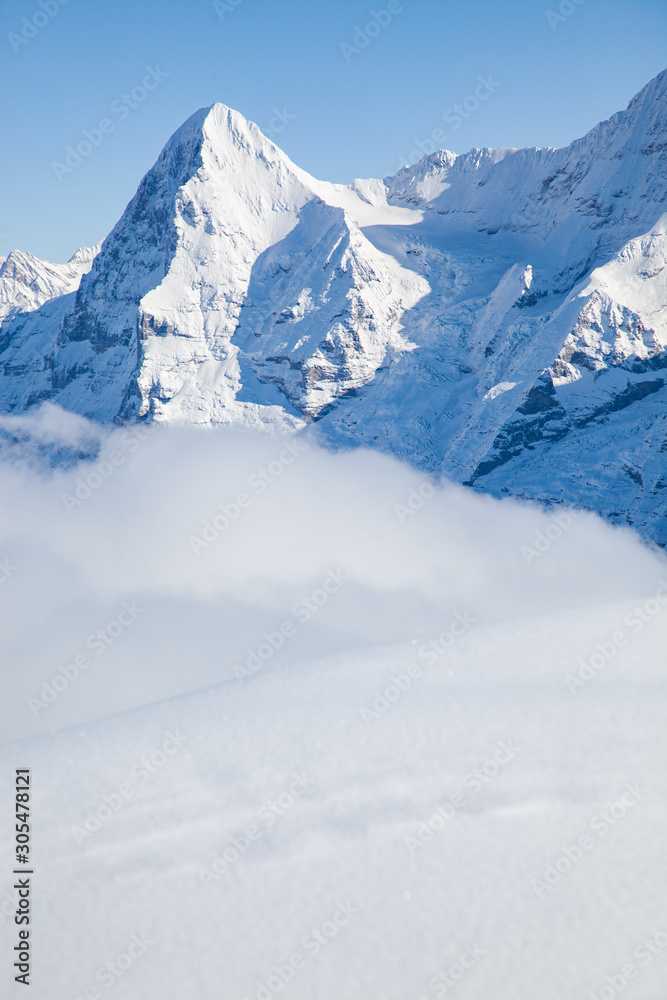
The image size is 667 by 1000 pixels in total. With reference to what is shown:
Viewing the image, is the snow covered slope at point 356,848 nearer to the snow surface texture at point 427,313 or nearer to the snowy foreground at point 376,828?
the snowy foreground at point 376,828

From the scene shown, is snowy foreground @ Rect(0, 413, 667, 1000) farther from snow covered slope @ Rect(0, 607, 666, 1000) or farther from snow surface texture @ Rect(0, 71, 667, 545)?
snow surface texture @ Rect(0, 71, 667, 545)

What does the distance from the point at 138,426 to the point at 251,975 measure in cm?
16883

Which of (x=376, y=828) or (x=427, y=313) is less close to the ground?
(x=427, y=313)

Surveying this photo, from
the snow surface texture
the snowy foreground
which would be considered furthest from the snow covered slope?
the snow surface texture

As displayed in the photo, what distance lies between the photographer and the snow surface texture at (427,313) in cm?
14050

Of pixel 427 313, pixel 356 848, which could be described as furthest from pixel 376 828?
pixel 427 313

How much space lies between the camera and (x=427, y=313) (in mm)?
174625

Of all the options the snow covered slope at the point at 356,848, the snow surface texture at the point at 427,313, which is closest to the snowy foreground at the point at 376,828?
the snow covered slope at the point at 356,848

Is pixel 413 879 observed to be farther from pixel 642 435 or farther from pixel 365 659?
pixel 642 435

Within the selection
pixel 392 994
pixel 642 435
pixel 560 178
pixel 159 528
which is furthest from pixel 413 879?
pixel 560 178

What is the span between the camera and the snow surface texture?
5531 inches

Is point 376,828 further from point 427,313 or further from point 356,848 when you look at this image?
point 427,313

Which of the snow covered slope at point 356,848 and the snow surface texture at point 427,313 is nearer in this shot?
the snow covered slope at point 356,848

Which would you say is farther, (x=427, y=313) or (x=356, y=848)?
(x=427, y=313)
